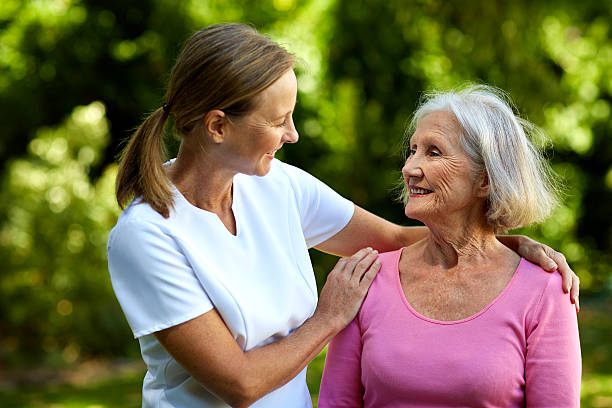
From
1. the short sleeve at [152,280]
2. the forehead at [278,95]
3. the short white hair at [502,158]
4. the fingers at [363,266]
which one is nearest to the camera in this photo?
the short sleeve at [152,280]

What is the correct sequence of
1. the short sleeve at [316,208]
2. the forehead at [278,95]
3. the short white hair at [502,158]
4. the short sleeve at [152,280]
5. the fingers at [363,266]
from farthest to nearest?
1. the short sleeve at [316,208]
2. the fingers at [363,266]
3. the short white hair at [502,158]
4. the forehead at [278,95]
5. the short sleeve at [152,280]

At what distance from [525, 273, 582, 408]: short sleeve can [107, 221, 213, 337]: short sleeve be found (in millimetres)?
875

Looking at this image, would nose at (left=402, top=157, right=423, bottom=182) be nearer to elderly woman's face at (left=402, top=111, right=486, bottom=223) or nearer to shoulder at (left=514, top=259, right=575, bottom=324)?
elderly woman's face at (left=402, top=111, right=486, bottom=223)

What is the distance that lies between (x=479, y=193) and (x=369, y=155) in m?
4.65

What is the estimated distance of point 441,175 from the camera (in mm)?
2080

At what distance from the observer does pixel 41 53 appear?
283 inches

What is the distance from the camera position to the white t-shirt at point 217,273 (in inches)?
72.2

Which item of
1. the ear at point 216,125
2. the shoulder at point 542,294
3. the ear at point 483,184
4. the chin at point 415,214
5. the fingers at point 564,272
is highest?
the ear at point 216,125

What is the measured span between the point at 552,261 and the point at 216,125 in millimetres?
1012

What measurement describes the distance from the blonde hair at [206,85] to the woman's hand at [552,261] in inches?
34.2

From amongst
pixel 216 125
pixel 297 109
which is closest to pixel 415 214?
pixel 216 125

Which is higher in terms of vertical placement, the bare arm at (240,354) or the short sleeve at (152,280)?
the short sleeve at (152,280)

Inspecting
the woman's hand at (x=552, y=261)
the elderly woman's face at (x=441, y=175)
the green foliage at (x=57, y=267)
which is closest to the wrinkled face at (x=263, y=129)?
the elderly woman's face at (x=441, y=175)

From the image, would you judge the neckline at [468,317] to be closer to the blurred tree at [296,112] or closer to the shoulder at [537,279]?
the shoulder at [537,279]
